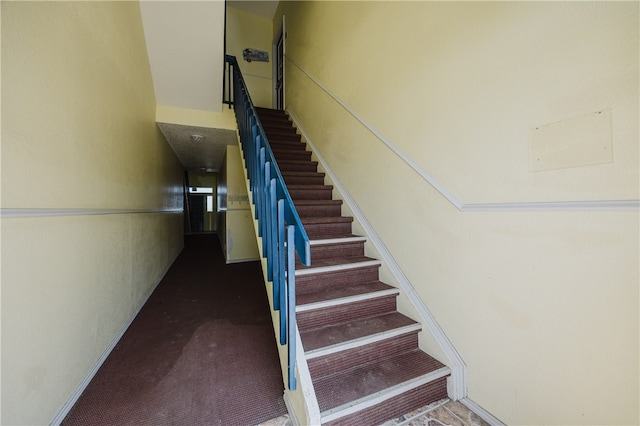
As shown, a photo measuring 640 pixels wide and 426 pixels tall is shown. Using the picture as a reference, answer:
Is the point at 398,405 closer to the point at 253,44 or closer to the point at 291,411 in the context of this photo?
the point at 291,411

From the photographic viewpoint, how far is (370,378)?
1340 mm

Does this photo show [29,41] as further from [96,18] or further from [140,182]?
[140,182]

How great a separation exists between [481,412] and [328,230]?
5.19 feet

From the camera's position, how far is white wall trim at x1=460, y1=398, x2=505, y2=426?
1.20 m

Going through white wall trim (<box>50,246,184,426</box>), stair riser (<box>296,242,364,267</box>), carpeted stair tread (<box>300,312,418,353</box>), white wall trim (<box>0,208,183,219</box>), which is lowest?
white wall trim (<box>50,246,184,426</box>)

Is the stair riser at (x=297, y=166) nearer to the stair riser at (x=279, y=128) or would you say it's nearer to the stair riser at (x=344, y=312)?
the stair riser at (x=279, y=128)

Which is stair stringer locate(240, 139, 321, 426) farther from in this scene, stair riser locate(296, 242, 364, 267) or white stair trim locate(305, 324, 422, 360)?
stair riser locate(296, 242, 364, 267)

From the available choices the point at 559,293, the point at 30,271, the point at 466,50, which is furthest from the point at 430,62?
the point at 30,271

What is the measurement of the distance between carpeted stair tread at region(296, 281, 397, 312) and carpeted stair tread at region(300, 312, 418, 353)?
6.4 inches

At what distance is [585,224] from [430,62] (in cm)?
127

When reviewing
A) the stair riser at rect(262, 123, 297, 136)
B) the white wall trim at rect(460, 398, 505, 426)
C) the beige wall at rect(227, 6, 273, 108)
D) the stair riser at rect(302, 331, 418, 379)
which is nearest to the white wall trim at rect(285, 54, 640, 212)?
the stair riser at rect(302, 331, 418, 379)

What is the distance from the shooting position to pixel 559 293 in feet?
3.29

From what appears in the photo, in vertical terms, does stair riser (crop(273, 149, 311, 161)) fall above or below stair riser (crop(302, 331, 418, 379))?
above

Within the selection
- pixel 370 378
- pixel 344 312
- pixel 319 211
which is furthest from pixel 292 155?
pixel 370 378
